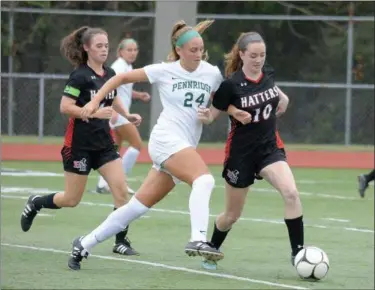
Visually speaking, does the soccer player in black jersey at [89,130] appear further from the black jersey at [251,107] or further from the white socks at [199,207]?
the white socks at [199,207]

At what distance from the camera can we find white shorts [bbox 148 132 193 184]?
30.6 feet

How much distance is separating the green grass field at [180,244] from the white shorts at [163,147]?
92 centimetres

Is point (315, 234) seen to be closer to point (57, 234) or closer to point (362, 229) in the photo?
point (362, 229)

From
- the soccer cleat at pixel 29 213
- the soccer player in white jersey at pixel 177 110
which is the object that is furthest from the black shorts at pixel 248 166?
the soccer cleat at pixel 29 213

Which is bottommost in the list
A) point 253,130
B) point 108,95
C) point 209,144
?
point 209,144

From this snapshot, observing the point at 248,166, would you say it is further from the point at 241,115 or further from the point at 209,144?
the point at 209,144

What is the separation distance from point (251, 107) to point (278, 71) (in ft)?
58.2

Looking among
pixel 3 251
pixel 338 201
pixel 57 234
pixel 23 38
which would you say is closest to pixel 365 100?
pixel 23 38

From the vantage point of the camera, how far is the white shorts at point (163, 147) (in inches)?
368

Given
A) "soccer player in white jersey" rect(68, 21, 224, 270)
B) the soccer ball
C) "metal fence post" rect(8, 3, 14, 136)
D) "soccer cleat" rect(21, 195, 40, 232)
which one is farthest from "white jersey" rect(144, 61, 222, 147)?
"metal fence post" rect(8, 3, 14, 136)

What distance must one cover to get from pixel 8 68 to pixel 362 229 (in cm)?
1484

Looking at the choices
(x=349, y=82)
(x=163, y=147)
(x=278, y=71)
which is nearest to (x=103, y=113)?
(x=163, y=147)

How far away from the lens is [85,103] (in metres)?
10.4

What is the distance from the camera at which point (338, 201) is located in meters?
16.6
